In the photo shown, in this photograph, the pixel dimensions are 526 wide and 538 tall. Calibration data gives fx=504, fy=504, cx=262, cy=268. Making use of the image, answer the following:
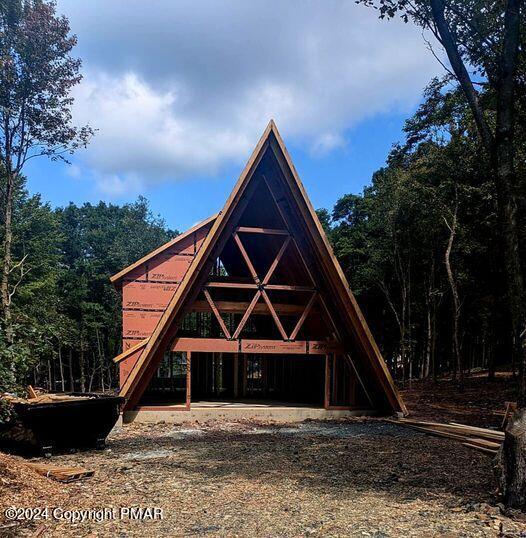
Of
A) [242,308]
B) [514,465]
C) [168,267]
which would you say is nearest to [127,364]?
[168,267]

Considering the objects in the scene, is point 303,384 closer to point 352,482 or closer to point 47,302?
point 352,482

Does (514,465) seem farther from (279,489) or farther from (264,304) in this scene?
(264,304)

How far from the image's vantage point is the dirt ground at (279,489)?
15.0 ft

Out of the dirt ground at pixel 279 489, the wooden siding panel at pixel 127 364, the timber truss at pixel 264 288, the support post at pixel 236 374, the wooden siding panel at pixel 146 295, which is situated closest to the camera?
the dirt ground at pixel 279 489

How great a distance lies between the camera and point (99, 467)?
6887mm

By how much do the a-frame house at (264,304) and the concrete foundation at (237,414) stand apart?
46mm

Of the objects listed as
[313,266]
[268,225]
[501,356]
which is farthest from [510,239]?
[501,356]

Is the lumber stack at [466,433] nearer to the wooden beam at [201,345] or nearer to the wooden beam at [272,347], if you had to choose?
the wooden beam at [272,347]

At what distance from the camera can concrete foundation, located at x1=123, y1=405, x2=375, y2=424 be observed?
1136 centimetres

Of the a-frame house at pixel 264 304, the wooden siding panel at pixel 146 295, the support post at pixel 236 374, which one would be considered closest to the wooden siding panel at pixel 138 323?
the a-frame house at pixel 264 304

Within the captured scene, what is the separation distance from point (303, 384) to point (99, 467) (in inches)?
370

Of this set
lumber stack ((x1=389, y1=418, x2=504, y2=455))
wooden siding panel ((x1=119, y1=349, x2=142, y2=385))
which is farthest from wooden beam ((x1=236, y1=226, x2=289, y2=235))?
lumber stack ((x1=389, y1=418, x2=504, y2=455))

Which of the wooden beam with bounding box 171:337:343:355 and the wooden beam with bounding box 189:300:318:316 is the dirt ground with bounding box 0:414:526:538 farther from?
the wooden beam with bounding box 189:300:318:316

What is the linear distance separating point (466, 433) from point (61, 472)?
23.0 feet
